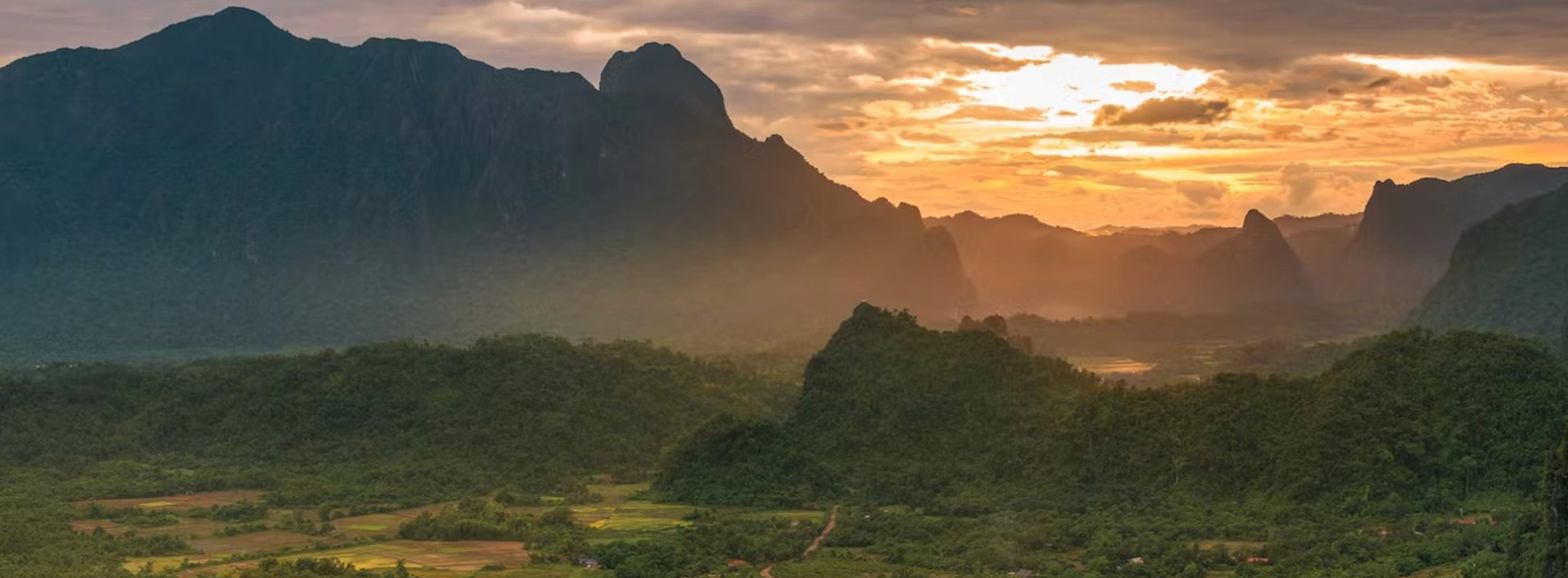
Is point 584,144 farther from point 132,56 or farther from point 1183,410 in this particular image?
point 1183,410

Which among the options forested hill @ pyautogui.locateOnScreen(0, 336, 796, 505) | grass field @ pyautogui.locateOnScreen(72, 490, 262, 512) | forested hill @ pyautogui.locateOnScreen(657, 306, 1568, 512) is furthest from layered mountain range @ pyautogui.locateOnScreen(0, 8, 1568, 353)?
grass field @ pyautogui.locateOnScreen(72, 490, 262, 512)

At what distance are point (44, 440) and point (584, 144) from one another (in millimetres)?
110387

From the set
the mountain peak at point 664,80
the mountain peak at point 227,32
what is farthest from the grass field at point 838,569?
the mountain peak at point 227,32

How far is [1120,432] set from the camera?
203 feet

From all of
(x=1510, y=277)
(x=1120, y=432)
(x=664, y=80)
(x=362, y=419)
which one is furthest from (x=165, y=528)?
(x=664, y=80)

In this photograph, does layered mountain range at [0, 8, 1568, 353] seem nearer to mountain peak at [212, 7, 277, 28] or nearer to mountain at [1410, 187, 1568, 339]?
mountain peak at [212, 7, 277, 28]

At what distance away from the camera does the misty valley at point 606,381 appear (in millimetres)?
51188

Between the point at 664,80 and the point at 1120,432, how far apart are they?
5516 inches

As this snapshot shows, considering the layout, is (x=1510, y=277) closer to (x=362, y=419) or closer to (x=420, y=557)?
(x=362, y=419)

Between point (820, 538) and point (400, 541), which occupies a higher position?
point (820, 538)

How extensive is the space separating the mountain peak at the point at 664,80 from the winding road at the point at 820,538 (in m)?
137

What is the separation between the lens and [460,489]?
6862cm

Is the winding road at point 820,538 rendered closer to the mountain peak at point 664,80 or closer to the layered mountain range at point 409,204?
the layered mountain range at point 409,204

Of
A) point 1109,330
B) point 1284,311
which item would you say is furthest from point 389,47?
point 1284,311
